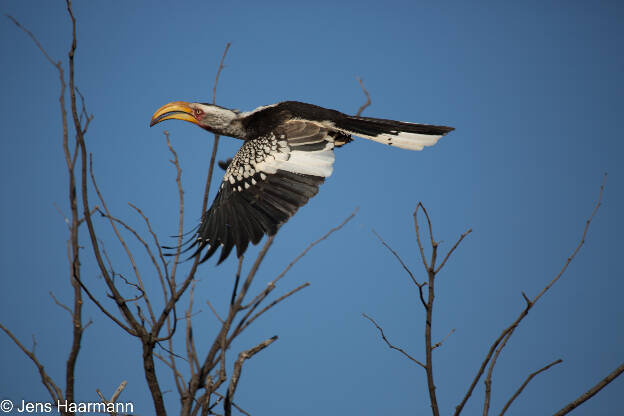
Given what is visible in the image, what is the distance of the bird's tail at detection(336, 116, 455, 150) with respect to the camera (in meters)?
3.53

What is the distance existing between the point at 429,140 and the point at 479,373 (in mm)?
1949

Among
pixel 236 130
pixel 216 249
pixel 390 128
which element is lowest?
pixel 216 249

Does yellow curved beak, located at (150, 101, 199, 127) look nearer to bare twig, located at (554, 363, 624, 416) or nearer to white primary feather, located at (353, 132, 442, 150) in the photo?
white primary feather, located at (353, 132, 442, 150)

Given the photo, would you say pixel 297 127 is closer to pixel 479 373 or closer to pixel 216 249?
pixel 216 249

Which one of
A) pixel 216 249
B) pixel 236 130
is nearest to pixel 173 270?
pixel 216 249

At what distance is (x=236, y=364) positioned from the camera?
165 centimetres

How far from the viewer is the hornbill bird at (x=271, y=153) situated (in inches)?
113

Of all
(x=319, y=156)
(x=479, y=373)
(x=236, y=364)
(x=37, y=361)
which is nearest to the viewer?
(x=236, y=364)

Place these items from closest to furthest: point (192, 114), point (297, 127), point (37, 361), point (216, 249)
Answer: point (37, 361) < point (216, 249) < point (297, 127) < point (192, 114)

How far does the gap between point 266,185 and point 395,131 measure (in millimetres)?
1005

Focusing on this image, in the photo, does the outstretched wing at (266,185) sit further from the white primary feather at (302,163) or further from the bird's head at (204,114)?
the bird's head at (204,114)

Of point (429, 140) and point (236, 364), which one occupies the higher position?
point (429, 140)

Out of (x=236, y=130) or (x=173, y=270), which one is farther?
(x=236, y=130)

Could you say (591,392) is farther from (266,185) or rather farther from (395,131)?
(395,131)
